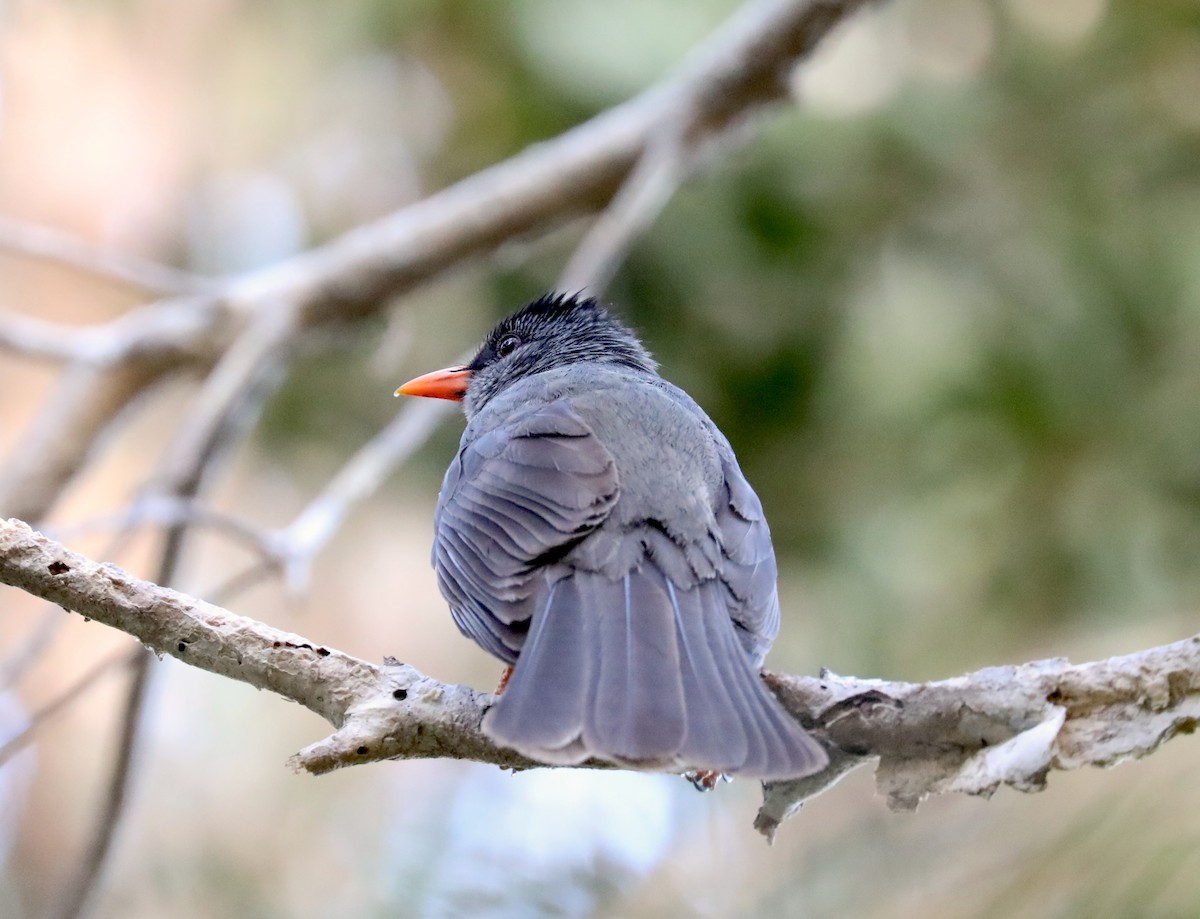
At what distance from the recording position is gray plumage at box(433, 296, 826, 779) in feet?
7.43

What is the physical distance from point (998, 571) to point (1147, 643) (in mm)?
1892

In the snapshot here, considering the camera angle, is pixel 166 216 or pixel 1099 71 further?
pixel 166 216

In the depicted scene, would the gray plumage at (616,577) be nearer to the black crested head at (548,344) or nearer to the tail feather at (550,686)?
the tail feather at (550,686)

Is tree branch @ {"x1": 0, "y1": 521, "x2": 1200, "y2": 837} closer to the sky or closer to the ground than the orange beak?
closer to the ground

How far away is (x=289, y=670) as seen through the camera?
251cm

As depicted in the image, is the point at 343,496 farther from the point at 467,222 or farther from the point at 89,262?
the point at 467,222

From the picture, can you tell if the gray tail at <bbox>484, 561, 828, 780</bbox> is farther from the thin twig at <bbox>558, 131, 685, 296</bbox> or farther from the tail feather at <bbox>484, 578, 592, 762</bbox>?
the thin twig at <bbox>558, 131, 685, 296</bbox>

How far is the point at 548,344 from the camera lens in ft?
15.0

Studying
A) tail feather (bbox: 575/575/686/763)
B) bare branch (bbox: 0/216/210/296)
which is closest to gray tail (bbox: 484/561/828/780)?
tail feather (bbox: 575/575/686/763)

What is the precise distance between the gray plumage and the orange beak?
730 mm

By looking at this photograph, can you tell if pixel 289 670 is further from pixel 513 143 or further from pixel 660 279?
pixel 513 143

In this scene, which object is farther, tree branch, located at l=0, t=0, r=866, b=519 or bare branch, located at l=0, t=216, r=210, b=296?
tree branch, located at l=0, t=0, r=866, b=519

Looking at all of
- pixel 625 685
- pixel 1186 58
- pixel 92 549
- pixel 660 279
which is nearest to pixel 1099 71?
pixel 1186 58

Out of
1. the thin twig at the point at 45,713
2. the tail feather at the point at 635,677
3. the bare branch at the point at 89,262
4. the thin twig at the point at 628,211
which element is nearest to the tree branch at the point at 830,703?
the tail feather at the point at 635,677
